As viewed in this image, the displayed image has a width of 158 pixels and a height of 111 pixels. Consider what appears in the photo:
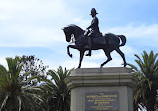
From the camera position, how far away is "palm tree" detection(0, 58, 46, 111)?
2688 centimetres

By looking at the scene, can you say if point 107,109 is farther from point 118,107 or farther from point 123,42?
point 123,42

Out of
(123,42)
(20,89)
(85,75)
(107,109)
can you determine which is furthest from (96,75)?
(20,89)

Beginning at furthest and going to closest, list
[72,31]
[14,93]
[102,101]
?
[14,93] → [72,31] → [102,101]

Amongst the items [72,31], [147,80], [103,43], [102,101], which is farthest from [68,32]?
[147,80]

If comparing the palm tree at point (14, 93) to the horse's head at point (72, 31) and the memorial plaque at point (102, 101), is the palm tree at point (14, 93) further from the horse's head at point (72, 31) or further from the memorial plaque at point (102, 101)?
the memorial plaque at point (102, 101)

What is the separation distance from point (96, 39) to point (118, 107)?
3.96 m

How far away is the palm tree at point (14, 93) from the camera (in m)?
26.9

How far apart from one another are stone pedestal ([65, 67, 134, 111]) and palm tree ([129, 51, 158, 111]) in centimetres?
1602

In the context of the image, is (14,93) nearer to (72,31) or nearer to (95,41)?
(72,31)

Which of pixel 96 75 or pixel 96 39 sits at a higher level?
pixel 96 39

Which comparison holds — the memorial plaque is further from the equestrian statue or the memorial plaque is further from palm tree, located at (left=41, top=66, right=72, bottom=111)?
palm tree, located at (left=41, top=66, right=72, bottom=111)

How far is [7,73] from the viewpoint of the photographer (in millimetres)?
28125

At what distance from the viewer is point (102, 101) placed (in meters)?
13.9

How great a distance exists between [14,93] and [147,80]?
45.6 feet
